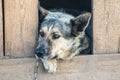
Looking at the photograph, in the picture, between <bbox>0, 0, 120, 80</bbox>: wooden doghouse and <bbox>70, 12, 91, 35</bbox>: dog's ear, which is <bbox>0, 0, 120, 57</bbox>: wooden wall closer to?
<bbox>0, 0, 120, 80</bbox>: wooden doghouse

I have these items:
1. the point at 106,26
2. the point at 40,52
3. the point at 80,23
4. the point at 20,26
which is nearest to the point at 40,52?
the point at 40,52

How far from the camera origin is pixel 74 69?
172 inches

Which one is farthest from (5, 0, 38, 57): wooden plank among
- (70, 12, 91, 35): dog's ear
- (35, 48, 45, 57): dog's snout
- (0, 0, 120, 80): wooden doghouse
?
(70, 12, 91, 35): dog's ear

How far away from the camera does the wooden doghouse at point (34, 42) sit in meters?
4.27

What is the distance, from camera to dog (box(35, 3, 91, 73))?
4.19 m

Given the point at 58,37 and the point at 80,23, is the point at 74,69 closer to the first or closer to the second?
the point at 58,37

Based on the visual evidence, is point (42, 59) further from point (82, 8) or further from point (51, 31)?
point (82, 8)

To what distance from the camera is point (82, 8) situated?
19.3 ft

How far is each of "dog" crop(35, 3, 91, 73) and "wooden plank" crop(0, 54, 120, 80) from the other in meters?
0.09

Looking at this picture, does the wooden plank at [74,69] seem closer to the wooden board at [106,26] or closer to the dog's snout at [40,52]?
the wooden board at [106,26]

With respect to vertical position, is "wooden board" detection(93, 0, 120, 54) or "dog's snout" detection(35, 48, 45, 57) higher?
"wooden board" detection(93, 0, 120, 54)

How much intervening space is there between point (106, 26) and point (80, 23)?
0.30 metres

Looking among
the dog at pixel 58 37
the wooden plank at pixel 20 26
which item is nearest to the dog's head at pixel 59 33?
the dog at pixel 58 37

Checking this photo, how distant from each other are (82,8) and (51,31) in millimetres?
1682
